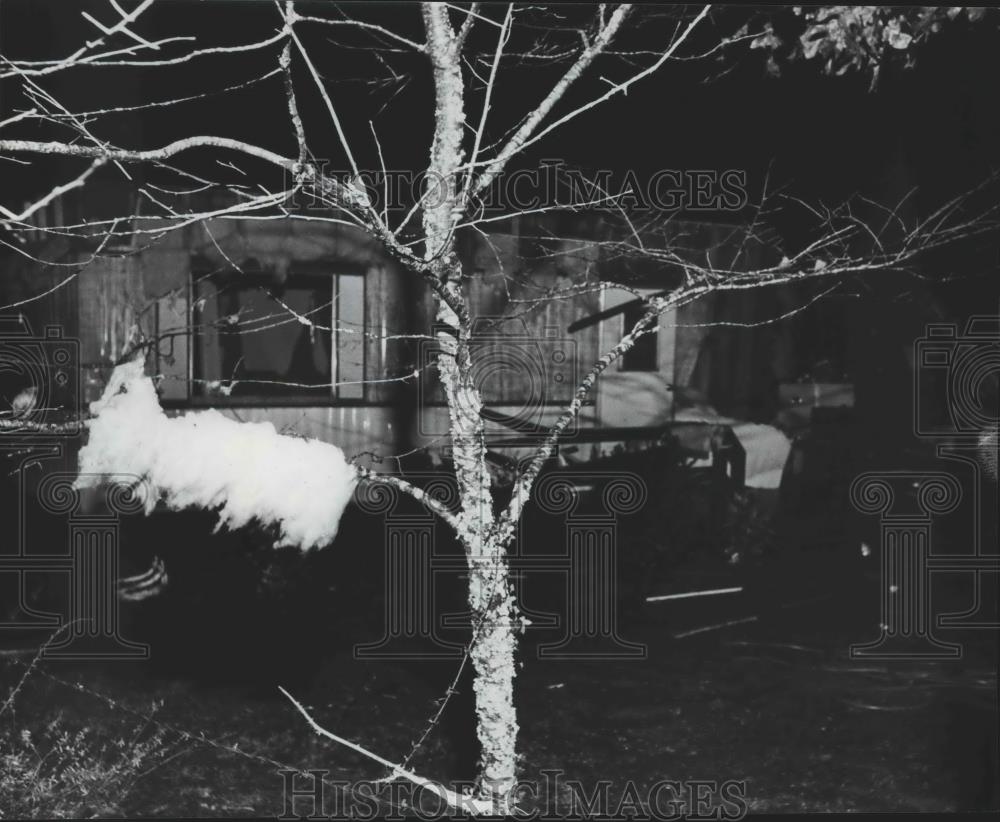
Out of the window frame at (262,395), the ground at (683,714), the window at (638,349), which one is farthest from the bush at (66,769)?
the window at (638,349)

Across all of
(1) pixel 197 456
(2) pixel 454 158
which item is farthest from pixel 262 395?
(2) pixel 454 158

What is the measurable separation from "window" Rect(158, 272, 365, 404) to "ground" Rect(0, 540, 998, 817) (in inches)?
42.9

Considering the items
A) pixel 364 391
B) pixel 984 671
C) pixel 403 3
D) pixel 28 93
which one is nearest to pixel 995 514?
pixel 984 671

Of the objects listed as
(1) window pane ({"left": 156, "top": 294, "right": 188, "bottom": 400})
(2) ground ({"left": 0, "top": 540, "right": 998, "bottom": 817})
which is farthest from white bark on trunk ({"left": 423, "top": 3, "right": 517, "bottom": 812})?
(1) window pane ({"left": 156, "top": 294, "right": 188, "bottom": 400})

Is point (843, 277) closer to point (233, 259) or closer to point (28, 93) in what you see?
point (233, 259)

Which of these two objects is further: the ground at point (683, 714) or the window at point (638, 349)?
the window at point (638, 349)

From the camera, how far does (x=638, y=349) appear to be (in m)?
3.69

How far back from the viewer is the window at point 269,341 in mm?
3459

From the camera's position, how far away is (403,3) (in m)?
3.43

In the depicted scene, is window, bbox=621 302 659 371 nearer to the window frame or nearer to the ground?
the ground

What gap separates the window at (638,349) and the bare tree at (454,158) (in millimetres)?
29

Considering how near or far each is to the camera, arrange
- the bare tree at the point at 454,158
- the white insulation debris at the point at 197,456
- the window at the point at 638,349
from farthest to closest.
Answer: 1. the window at the point at 638,349
2. the white insulation debris at the point at 197,456
3. the bare tree at the point at 454,158

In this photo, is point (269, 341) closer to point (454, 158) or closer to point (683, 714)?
point (454, 158)

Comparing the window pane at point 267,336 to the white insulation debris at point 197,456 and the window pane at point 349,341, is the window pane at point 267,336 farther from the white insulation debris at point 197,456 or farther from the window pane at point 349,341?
the white insulation debris at point 197,456
